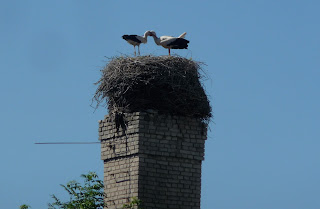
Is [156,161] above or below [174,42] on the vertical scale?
below

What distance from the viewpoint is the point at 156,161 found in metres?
16.4

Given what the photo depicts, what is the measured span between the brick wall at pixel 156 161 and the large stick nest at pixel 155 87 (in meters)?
0.21

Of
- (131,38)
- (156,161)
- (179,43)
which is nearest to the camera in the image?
(156,161)

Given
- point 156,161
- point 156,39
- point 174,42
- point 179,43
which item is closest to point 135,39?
point 156,39

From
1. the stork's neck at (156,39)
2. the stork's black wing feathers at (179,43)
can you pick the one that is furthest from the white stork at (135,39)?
the stork's black wing feathers at (179,43)

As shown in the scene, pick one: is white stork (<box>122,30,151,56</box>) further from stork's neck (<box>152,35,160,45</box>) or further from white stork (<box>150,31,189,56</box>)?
white stork (<box>150,31,189,56</box>)

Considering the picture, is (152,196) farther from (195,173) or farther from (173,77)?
(173,77)

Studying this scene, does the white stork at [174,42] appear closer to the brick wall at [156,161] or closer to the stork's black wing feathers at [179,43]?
the stork's black wing feathers at [179,43]

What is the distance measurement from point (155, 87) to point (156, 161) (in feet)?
4.54

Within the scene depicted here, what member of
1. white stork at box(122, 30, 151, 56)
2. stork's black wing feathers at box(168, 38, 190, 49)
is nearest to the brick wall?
stork's black wing feathers at box(168, 38, 190, 49)

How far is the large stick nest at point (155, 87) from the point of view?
16750 mm

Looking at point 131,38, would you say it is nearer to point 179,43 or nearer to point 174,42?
point 174,42

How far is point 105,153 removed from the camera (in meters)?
17.2

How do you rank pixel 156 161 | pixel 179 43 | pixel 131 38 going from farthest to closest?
1. pixel 131 38
2. pixel 179 43
3. pixel 156 161
